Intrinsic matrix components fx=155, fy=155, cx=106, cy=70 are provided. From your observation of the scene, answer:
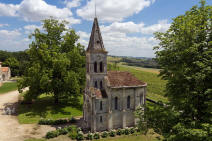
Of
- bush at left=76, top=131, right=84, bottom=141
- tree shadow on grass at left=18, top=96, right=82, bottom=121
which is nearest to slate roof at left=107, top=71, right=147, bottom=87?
bush at left=76, top=131, right=84, bottom=141

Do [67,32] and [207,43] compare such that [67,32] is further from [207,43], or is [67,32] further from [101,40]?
[207,43]

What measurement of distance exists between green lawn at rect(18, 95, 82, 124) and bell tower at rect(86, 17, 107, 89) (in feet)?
36.8

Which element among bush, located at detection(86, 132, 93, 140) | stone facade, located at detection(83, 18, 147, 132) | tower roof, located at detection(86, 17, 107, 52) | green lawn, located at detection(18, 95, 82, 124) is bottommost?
bush, located at detection(86, 132, 93, 140)

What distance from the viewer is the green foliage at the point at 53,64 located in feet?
106

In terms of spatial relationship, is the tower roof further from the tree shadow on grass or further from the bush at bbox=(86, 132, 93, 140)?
the tree shadow on grass

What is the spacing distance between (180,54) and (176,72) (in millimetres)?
1813

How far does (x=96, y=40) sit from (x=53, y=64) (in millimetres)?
11968

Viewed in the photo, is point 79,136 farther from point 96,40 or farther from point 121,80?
point 96,40

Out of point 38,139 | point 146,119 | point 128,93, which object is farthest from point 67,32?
point 146,119

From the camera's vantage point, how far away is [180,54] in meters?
13.9

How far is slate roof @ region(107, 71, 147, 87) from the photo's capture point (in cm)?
2670

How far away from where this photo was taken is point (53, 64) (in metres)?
32.9

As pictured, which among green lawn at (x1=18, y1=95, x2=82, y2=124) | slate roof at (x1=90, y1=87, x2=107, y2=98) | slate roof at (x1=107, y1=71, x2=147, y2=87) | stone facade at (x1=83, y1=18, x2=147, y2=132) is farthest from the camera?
green lawn at (x1=18, y1=95, x2=82, y2=124)

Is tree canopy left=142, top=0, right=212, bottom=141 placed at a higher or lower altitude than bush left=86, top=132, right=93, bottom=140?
higher
